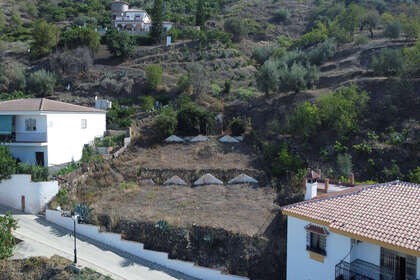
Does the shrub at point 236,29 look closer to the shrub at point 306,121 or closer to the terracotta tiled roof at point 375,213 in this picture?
the shrub at point 306,121

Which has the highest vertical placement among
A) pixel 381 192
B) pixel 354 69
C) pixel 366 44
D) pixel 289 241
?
pixel 366 44

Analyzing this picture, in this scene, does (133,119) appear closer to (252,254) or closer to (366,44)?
(252,254)

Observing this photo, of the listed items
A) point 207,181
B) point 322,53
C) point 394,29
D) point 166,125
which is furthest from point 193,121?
point 394,29

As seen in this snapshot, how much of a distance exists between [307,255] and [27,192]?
51.9 ft

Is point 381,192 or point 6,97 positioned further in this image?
point 6,97

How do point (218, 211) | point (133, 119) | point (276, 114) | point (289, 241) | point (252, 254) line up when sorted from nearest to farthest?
point (289, 241) < point (252, 254) < point (218, 211) < point (276, 114) < point (133, 119)

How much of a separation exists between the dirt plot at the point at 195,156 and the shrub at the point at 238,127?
1586mm

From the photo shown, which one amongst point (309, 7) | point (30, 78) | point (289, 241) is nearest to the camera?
point (289, 241)

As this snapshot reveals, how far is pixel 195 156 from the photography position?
2598 cm

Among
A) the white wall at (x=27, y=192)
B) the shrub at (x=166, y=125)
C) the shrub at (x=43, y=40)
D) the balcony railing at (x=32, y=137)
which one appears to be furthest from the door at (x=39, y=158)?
the shrub at (x=43, y=40)

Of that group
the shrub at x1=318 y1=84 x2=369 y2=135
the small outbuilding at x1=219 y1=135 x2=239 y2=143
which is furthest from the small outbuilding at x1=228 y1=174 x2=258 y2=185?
the shrub at x1=318 y1=84 x2=369 y2=135

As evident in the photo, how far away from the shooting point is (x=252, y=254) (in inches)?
598

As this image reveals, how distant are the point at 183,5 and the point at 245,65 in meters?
39.4

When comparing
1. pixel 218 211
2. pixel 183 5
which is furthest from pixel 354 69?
pixel 183 5
